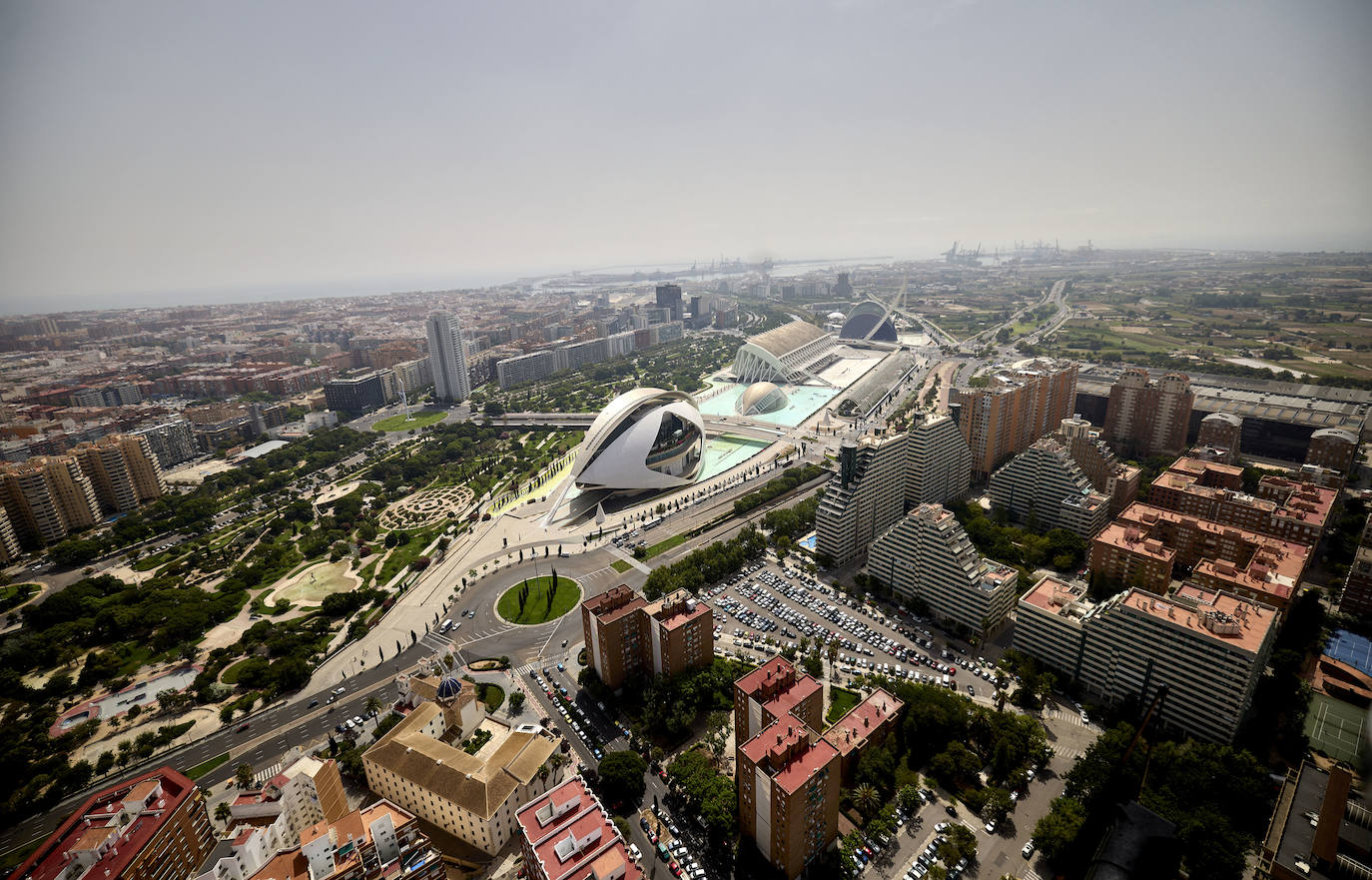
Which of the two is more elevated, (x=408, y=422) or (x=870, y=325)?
(x=870, y=325)

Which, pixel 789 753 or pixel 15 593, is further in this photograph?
pixel 15 593

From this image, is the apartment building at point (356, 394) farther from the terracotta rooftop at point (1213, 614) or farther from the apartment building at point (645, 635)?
the terracotta rooftop at point (1213, 614)

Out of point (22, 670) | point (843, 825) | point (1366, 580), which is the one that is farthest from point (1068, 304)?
point (22, 670)

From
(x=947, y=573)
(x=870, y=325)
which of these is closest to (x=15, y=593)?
(x=947, y=573)

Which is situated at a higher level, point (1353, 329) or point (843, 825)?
point (1353, 329)

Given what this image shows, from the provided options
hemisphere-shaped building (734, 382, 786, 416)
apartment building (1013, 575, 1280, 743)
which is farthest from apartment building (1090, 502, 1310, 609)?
hemisphere-shaped building (734, 382, 786, 416)

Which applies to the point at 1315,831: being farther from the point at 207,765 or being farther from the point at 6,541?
the point at 6,541

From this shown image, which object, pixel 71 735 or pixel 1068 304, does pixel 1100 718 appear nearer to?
pixel 71 735
